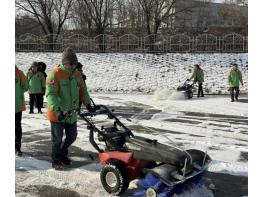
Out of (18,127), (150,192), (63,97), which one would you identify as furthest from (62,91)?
(150,192)

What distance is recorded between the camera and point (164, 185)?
4.53 metres

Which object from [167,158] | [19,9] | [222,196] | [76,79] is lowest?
[222,196]

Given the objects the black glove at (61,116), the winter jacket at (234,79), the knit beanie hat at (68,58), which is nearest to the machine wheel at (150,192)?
the black glove at (61,116)

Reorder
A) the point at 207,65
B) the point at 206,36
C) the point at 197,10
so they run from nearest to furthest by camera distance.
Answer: the point at 207,65 → the point at 206,36 → the point at 197,10

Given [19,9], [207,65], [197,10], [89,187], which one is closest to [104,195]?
[89,187]

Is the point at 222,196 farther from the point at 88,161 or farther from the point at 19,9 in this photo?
the point at 19,9

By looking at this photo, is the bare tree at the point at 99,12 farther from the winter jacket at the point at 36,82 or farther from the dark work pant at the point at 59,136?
the dark work pant at the point at 59,136

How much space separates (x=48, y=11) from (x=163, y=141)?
2834 centimetres

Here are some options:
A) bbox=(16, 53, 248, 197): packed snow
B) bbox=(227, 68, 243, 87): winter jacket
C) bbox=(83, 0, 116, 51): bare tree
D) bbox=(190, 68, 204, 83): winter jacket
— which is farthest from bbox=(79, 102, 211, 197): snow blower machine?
bbox=(83, 0, 116, 51): bare tree

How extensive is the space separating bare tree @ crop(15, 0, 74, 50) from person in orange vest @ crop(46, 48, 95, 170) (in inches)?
1123

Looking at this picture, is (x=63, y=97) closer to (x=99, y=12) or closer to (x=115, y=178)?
(x=115, y=178)

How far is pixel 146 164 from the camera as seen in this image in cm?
493

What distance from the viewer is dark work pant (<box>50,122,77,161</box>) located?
5.88 m

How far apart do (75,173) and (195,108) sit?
26.4ft
